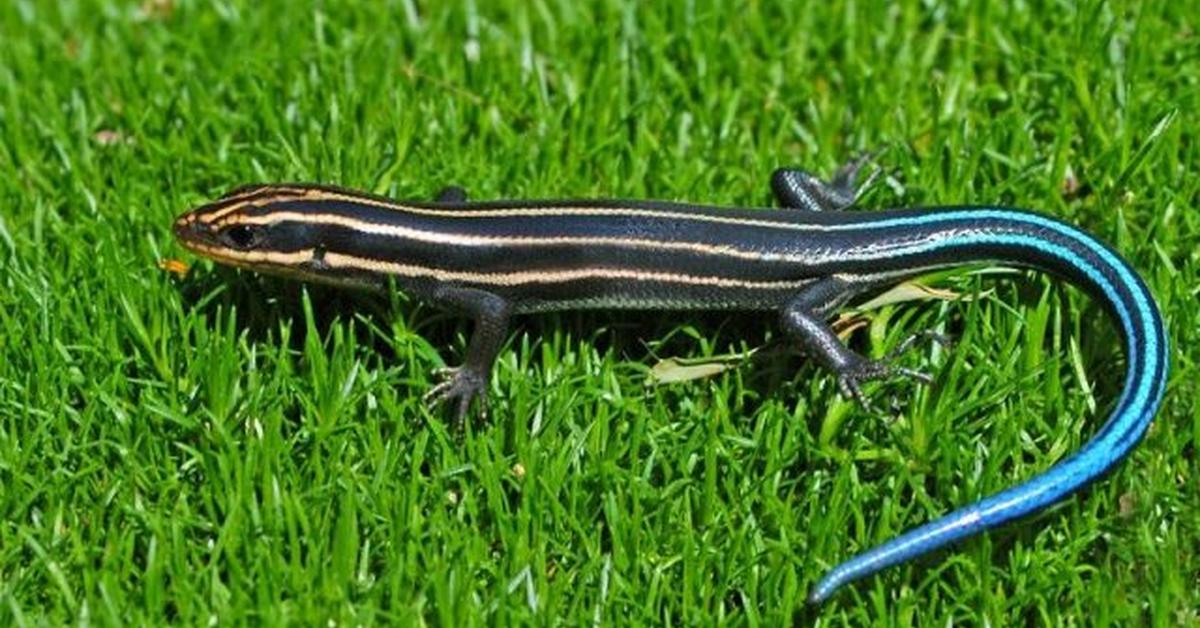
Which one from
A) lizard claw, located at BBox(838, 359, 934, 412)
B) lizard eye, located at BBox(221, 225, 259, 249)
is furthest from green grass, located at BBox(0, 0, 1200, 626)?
lizard eye, located at BBox(221, 225, 259, 249)

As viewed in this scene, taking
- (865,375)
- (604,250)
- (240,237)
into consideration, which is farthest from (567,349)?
(240,237)

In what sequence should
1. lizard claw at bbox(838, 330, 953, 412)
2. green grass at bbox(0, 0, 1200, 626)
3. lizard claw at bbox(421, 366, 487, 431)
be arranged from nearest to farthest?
green grass at bbox(0, 0, 1200, 626) < lizard claw at bbox(838, 330, 953, 412) < lizard claw at bbox(421, 366, 487, 431)

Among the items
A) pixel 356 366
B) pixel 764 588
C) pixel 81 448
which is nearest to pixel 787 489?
pixel 764 588

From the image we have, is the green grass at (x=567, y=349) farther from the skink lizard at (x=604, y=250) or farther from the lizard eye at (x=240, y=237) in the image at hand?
the lizard eye at (x=240, y=237)

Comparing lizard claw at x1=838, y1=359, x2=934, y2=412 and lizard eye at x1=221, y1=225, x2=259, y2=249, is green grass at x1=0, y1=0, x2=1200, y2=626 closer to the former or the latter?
lizard claw at x1=838, y1=359, x2=934, y2=412

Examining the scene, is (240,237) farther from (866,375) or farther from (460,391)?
(866,375)

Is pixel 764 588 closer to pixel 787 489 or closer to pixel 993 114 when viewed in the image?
pixel 787 489
